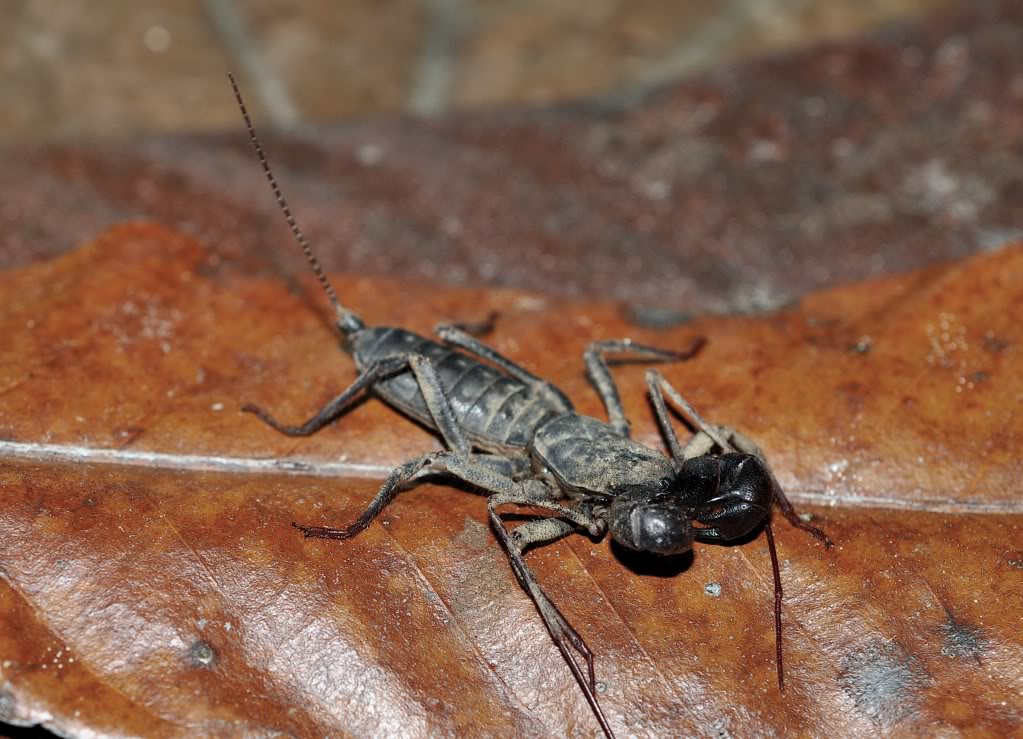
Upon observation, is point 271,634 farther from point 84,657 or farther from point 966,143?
point 966,143

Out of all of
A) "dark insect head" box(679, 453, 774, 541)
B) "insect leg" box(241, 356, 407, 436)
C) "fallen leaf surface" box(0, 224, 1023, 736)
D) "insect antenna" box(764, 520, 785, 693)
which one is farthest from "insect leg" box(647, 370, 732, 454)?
"insect leg" box(241, 356, 407, 436)

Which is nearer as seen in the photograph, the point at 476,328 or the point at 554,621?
the point at 554,621

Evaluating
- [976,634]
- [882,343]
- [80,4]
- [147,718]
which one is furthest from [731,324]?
[80,4]

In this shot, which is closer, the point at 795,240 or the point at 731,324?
the point at 731,324

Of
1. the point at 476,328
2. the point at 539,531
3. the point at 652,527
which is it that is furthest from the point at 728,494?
the point at 476,328

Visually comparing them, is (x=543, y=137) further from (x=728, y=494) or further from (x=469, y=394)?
(x=728, y=494)

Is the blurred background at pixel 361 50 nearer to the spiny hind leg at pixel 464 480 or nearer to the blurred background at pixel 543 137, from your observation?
the blurred background at pixel 543 137
